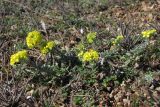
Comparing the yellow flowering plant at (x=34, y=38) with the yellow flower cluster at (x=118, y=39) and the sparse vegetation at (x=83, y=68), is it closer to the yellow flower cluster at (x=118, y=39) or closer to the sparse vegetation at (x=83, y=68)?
the sparse vegetation at (x=83, y=68)

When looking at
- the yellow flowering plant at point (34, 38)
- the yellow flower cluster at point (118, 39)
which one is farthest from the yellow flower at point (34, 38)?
the yellow flower cluster at point (118, 39)

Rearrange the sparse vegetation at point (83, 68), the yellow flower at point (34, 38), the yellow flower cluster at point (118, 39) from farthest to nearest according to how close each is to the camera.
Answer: the yellow flower cluster at point (118, 39) → the yellow flower at point (34, 38) → the sparse vegetation at point (83, 68)

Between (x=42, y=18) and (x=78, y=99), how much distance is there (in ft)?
9.10

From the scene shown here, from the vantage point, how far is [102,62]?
14.6ft

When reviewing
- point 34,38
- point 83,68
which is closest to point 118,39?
point 83,68

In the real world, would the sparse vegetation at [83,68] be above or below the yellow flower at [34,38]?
below

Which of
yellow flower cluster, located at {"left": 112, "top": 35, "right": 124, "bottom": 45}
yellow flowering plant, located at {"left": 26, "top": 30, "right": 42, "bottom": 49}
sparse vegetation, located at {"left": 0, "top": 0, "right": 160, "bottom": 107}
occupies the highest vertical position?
yellow flowering plant, located at {"left": 26, "top": 30, "right": 42, "bottom": 49}

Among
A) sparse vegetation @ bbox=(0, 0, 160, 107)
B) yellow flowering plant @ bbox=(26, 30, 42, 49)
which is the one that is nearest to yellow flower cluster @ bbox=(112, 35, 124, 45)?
sparse vegetation @ bbox=(0, 0, 160, 107)

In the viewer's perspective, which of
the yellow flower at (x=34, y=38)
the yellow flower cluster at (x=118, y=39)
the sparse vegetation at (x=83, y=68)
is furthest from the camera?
the yellow flower cluster at (x=118, y=39)

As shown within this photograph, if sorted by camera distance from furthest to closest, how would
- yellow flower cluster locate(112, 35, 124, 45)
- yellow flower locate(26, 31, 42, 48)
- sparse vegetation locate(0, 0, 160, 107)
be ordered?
yellow flower cluster locate(112, 35, 124, 45)
yellow flower locate(26, 31, 42, 48)
sparse vegetation locate(0, 0, 160, 107)

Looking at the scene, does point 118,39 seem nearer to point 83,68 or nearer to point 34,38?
point 83,68

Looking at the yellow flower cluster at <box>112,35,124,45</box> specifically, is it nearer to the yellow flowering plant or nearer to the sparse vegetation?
the sparse vegetation

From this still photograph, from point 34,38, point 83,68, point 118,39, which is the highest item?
point 34,38

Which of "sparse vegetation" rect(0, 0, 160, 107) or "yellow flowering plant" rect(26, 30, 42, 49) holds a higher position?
"yellow flowering plant" rect(26, 30, 42, 49)
